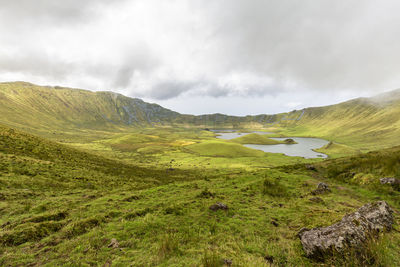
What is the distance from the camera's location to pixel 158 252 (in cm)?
589

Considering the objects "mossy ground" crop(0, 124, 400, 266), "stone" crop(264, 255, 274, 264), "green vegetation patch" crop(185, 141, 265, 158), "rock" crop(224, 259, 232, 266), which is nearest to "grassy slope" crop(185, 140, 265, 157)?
"green vegetation patch" crop(185, 141, 265, 158)

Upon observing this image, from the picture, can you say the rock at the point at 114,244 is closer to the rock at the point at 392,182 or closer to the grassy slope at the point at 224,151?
the rock at the point at 392,182

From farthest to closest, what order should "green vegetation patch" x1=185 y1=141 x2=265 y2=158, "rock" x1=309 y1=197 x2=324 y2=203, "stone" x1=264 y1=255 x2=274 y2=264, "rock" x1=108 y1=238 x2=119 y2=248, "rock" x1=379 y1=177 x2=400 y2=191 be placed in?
1. "green vegetation patch" x1=185 y1=141 x2=265 y2=158
2. "rock" x1=379 y1=177 x2=400 y2=191
3. "rock" x1=309 y1=197 x2=324 y2=203
4. "rock" x1=108 y1=238 x2=119 y2=248
5. "stone" x1=264 y1=255 x2=274 y2=264

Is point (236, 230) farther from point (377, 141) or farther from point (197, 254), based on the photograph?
point (377, 141)

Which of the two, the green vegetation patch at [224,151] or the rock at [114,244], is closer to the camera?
the rock at [114,244]

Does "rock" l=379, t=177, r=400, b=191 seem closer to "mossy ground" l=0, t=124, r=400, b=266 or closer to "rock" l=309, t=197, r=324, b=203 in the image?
"mossy ground" l=0, t=124, r=400, b=266

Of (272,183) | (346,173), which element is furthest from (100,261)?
(346,173)

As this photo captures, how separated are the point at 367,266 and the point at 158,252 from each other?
264 inches

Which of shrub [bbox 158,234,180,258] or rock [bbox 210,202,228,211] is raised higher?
shrub [bbox 158,234,180,258]

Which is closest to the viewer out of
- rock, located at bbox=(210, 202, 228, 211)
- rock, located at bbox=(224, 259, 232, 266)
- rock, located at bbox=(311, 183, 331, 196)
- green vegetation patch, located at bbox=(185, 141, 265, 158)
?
rock, located at bbox=(224, 259, 232, 266)

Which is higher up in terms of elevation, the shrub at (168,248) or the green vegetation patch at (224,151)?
the shrub at (168,248)

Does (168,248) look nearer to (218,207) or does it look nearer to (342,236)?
(218,207)

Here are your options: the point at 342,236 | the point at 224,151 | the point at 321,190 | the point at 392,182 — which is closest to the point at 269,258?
the point at 342,236

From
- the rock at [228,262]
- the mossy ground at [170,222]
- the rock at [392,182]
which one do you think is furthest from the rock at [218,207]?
the rock at [392,182]
